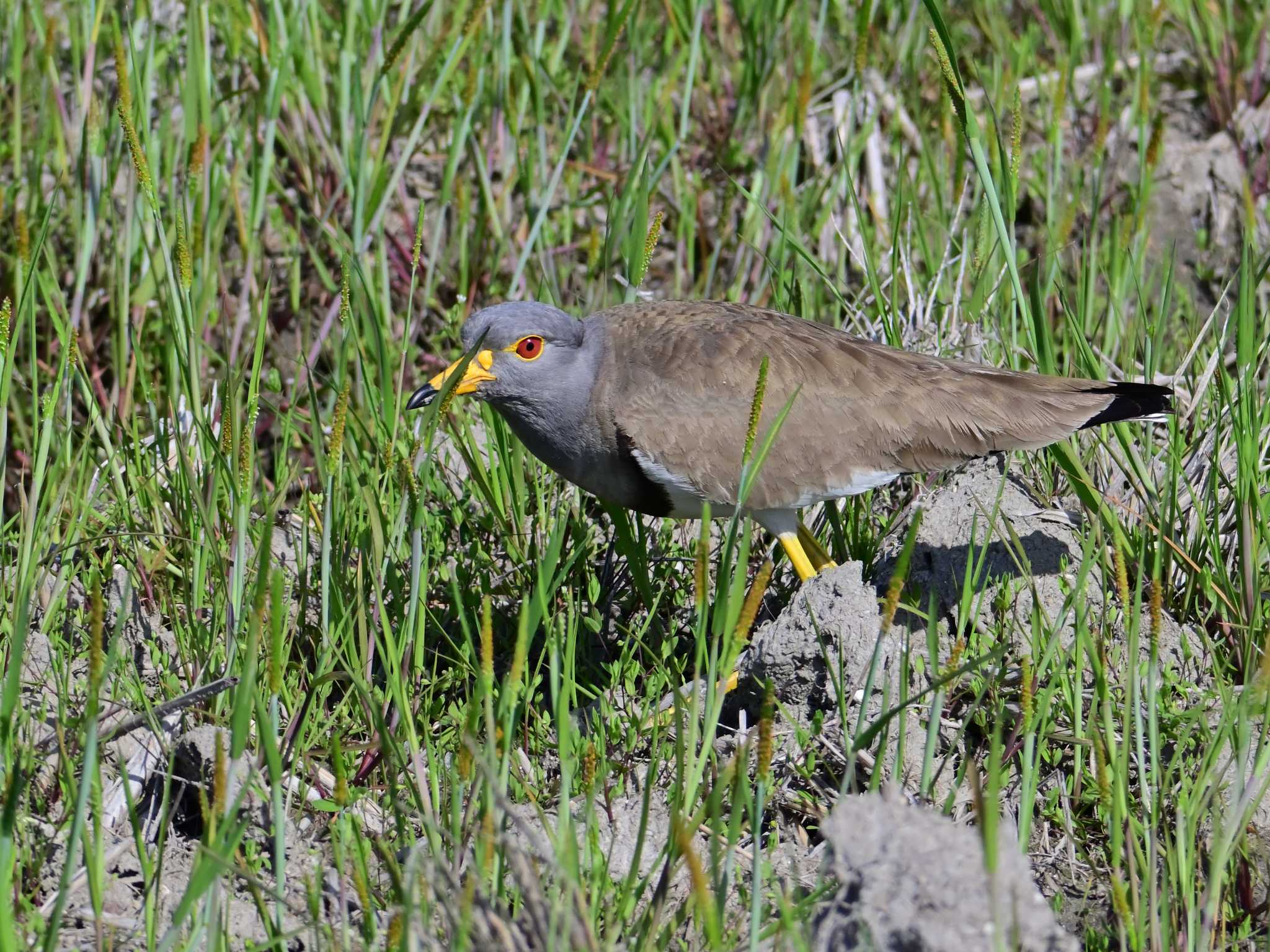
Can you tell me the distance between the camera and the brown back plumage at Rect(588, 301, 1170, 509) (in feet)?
12.9

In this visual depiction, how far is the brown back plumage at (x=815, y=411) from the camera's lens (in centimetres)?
392

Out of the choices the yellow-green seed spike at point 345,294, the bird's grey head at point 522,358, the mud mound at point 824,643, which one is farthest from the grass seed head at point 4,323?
the mud mound at point 824,643

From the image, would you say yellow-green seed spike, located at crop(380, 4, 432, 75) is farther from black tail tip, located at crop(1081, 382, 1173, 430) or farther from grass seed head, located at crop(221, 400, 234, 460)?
black tail tip, located at crop(1081, 382, 1173, 430)

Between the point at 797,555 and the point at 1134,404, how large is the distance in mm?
958

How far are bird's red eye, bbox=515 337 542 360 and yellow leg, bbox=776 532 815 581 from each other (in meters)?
0.83

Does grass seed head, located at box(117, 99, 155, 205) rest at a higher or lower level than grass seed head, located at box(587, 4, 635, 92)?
lower

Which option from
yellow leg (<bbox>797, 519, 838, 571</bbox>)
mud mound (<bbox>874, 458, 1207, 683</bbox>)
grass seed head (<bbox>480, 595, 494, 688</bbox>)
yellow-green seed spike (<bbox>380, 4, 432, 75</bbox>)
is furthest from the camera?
yellow leg (<bbox>797, 519, 838, 571</bbox>)

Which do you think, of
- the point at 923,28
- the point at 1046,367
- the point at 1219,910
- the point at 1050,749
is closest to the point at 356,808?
the point at 1050,749

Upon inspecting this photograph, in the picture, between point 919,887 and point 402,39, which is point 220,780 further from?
point 402,39

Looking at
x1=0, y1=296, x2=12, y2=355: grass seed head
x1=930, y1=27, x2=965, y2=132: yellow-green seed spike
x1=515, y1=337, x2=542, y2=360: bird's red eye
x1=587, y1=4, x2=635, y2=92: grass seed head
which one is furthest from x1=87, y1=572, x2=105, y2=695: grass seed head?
x1=587, y1=4, x2=635, y2=92: grass seed head

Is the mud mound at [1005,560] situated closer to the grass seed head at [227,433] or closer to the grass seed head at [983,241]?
the grass seed head at [983,241]

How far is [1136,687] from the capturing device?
2865 mm

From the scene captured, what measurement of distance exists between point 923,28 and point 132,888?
4.39 metres

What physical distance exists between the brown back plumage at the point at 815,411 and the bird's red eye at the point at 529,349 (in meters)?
0.24
